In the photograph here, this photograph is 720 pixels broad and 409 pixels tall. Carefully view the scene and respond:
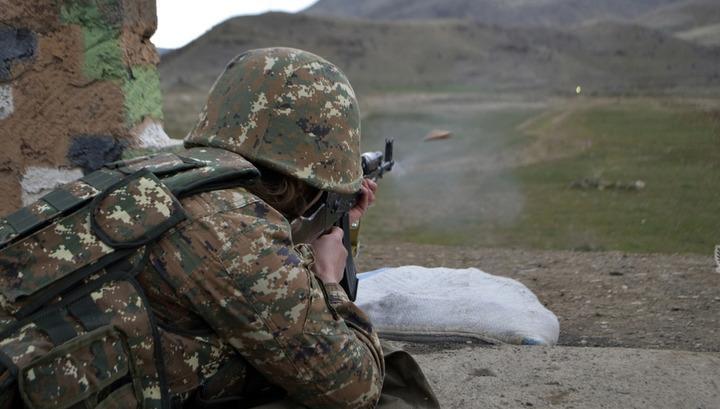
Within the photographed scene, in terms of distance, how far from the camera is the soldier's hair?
2.12 metres

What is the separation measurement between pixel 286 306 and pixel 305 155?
17.5 inches

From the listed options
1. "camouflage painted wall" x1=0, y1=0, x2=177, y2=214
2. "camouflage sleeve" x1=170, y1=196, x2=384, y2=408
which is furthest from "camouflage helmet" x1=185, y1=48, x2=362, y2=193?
"camouflage painted wall" x1=0, y1=0, x2=177, y2=214

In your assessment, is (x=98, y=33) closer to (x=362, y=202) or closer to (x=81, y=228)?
(x=362, y=202)

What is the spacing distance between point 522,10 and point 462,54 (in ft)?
74.1

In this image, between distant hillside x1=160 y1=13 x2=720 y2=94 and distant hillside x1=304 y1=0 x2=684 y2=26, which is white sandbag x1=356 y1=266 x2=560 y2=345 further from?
distant hillside x1=304 y1=0 x2=684 y2=26

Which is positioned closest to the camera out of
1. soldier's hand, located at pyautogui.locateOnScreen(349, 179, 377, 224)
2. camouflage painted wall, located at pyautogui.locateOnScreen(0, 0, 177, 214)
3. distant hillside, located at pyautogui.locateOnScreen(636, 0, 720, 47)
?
soldier's hand, located at pyautogui.locateOnScreen(349, 179, 377, 224)

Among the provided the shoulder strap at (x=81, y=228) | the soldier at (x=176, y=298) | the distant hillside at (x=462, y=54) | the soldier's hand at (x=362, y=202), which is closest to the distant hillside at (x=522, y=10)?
the distant hillside at (x=462, y=54)

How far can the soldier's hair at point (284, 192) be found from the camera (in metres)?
2.12

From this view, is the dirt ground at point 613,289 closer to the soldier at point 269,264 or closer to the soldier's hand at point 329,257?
the soldier's hand at point 329,257

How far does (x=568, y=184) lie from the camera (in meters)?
11.4

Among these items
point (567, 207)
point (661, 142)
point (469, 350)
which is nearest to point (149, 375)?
point (469, 350)

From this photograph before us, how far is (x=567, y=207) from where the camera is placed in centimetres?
1008

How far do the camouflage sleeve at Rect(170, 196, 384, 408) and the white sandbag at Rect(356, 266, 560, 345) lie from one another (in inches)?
66.9

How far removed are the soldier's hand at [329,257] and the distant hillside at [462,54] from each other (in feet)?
83.5
